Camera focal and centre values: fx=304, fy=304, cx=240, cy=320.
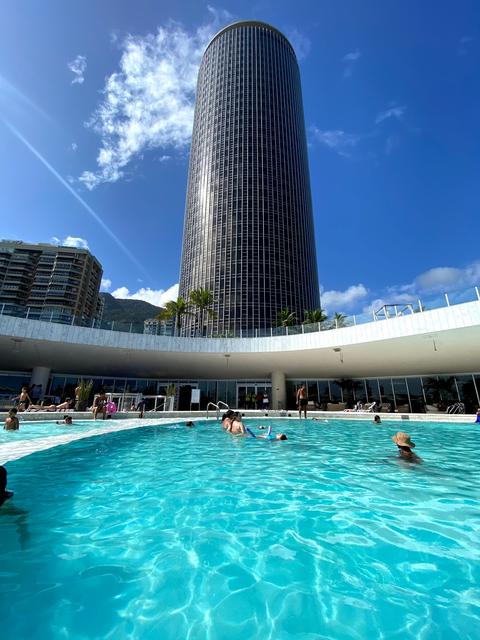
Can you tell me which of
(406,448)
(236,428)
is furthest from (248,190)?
(406,448)

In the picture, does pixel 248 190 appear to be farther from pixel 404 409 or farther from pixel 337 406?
pixel 404 409

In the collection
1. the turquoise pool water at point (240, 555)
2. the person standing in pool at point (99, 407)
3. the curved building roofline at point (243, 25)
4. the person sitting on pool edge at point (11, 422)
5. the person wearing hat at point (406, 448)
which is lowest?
the turquoise pool water at point (240, 555)

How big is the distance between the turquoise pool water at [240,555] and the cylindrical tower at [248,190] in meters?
58.2

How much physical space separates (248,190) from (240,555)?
253 feet

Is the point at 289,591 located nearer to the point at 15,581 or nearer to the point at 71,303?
the point at 15,581

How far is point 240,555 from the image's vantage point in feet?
10.3

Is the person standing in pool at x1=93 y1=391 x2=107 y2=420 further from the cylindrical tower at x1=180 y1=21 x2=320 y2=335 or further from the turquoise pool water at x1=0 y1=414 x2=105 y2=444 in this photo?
the cylindrical tower at x1=180 y1=21 x2=320 y2=335

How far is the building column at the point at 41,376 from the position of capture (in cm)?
2584

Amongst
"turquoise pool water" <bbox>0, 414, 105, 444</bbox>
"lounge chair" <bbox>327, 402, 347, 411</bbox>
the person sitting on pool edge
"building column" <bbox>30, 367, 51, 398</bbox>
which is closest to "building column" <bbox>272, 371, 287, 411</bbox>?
"lounge chair" <bbox>327, 402, 347, 411</bbox>

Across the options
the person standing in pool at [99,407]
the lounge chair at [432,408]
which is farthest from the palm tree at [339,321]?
the person standing in pool at [99,407]

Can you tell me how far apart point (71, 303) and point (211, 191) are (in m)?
52.6

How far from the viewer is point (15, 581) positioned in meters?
2.66

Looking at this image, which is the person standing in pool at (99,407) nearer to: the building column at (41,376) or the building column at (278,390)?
the building column at (41,376)

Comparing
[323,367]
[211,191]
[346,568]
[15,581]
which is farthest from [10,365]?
[211,191]
